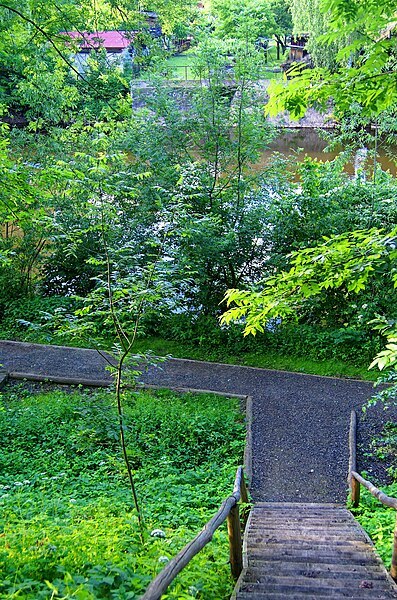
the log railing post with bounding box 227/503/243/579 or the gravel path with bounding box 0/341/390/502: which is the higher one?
the log railing post with bounding box 227/503/243/579

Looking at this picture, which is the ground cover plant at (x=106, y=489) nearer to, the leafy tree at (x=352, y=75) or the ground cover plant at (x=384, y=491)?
the ground cover plant at (x=384, y=491)

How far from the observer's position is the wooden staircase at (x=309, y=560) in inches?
148

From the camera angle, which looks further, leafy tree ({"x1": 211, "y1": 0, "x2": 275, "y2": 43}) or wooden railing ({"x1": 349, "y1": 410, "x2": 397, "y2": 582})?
leafy tree ({"x1": 211, "y1": 0, "x2": 275, "y2": 43})

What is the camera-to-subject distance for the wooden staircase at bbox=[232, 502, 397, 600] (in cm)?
376

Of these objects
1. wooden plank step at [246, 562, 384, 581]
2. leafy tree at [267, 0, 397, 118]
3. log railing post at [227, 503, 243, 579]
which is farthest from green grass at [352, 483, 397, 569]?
leafy tree at [267, 0, 397, 118]

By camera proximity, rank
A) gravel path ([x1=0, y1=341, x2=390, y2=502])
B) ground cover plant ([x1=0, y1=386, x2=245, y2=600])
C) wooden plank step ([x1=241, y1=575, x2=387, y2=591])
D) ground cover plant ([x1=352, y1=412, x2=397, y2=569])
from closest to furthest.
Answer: ground cover plant ([x1=0, y1=386, x2=245, y2=600])
wooden plank step ([x1=241, y1=575, x2=387, y2=591])
ground cover plant ([x1=352, y1=412, x2=397, y2=569])
gravel path ([x1=0, y1=341, x2=390, y2=502])

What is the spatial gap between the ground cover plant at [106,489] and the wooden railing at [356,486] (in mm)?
1232

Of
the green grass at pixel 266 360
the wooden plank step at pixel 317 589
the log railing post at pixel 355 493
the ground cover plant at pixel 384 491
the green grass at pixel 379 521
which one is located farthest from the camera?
the green grass at pixel 266 360

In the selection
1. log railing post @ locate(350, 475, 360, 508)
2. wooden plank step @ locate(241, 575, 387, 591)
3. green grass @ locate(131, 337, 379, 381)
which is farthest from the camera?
green grass @ locate(131, 337, 379, 381)

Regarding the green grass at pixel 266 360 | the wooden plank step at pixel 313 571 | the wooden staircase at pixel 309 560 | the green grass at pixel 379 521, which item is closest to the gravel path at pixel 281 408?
the green grass at pixel 266 360

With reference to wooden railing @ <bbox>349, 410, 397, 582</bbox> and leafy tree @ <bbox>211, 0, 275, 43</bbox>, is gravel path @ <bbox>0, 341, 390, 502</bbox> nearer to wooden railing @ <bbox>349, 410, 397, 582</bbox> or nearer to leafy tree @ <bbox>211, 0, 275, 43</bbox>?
wooden railing @ <bbox>349, 410, 397, 582</bbox>

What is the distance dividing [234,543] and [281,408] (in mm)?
5544

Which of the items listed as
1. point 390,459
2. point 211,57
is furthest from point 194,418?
point 211,57

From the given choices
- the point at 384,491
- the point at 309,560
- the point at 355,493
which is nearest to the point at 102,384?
the point at 355,493
